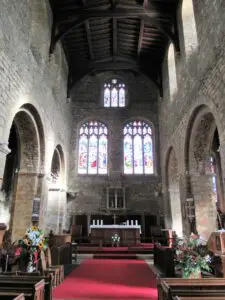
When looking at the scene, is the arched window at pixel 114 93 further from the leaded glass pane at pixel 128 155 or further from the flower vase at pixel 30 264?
the flower vase at pixel 30 264

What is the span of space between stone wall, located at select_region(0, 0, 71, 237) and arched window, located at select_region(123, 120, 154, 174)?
418cm

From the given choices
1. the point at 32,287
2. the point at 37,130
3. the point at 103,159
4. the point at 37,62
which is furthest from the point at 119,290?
the point at 103,159

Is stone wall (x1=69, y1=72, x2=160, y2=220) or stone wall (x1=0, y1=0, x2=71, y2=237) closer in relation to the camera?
stone wall (x1=0, y1=0, x2=71, y2=237)

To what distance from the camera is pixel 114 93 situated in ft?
56.0

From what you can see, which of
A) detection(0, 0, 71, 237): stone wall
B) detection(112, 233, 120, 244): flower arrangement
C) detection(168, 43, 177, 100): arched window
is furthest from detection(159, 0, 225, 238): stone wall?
detection(0, 0, 71, 237): stone wall

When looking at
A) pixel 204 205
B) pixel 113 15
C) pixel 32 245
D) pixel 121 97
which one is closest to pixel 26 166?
pixel 32 245

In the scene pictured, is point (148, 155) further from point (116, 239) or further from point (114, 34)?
point (114, 34)

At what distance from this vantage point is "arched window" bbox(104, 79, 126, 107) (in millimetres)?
16875

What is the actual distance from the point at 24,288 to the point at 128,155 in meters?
12.9

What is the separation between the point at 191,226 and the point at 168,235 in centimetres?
Answer: 229

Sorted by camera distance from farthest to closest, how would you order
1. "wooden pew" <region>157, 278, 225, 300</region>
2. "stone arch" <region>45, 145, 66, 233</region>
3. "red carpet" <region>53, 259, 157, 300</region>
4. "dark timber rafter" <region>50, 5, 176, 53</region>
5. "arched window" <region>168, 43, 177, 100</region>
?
"stone arch" <region>45, 145, 66, 233</region>
"arched window" <region>168, 43, 177, 100</region>
"dark timber rafter" <region>50, 5, 176, 53</region>
"red carpet" <region>53, 259, 157, 300</region>
"wooden pew" <region>157, 278, 225, 300</region>

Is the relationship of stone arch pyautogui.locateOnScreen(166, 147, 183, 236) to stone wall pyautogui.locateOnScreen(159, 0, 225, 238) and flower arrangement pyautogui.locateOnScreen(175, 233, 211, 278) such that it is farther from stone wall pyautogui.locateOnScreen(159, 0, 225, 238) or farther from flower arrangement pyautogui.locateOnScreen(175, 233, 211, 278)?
flower arrangement pyautogui.locateOnScreen(175, 233, 211, 278)

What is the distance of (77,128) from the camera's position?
53.0 feet

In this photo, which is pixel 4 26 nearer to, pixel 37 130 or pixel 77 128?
pixel 37 130
